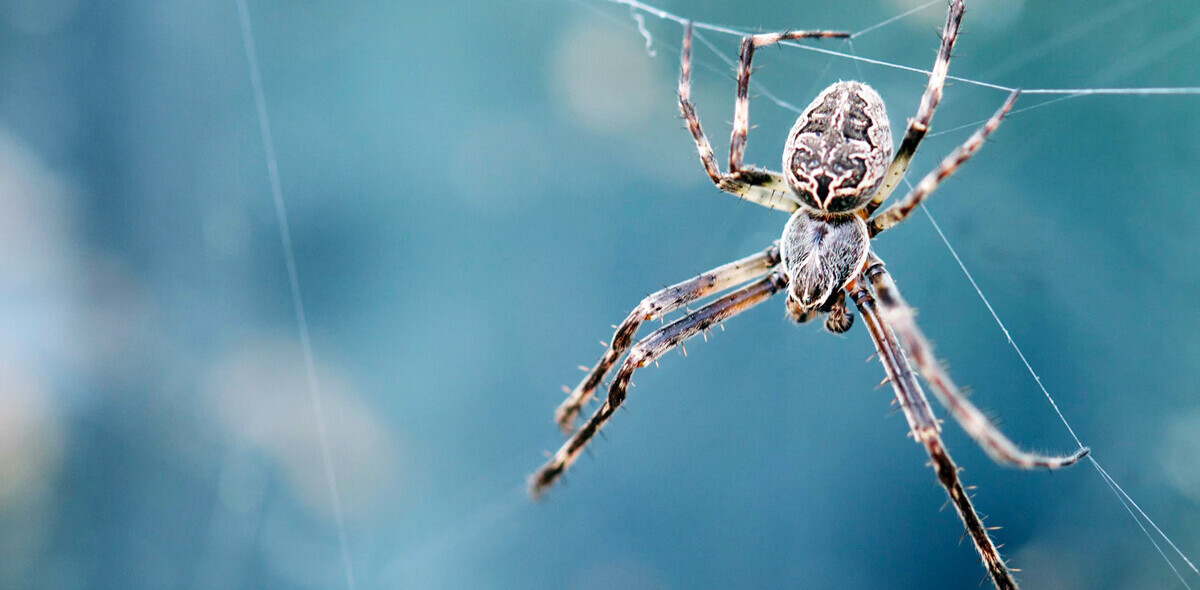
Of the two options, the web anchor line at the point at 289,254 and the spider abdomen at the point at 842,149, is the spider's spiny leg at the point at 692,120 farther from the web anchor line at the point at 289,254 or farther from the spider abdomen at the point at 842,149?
the web anchor line at the point at 289,254

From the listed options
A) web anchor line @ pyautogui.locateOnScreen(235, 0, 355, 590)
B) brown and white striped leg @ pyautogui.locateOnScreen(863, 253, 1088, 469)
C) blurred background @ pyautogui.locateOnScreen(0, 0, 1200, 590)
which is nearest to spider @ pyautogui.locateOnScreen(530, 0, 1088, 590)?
brown and white striped leg @ pyautogui.locateOnScreen(863, 253, 1088, 469)

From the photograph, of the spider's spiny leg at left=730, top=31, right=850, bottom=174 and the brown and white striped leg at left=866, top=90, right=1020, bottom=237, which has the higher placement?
the spider's spiny leg at left=730, top=31, right=850, bottom=174

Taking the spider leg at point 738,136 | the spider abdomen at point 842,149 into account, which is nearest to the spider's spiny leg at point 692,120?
the spider leg at point 738,136

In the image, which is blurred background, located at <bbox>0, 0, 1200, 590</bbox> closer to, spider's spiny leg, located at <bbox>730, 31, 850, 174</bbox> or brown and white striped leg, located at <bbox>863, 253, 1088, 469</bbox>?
spider's spiny leg, located at <bbox>730, 31, 850, 174</bbox>

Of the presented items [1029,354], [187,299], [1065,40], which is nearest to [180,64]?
[187,299]

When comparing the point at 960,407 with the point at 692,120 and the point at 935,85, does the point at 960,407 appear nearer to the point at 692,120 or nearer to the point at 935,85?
the point at 935,85

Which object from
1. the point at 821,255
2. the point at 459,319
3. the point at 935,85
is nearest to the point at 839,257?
the point at 821,255
